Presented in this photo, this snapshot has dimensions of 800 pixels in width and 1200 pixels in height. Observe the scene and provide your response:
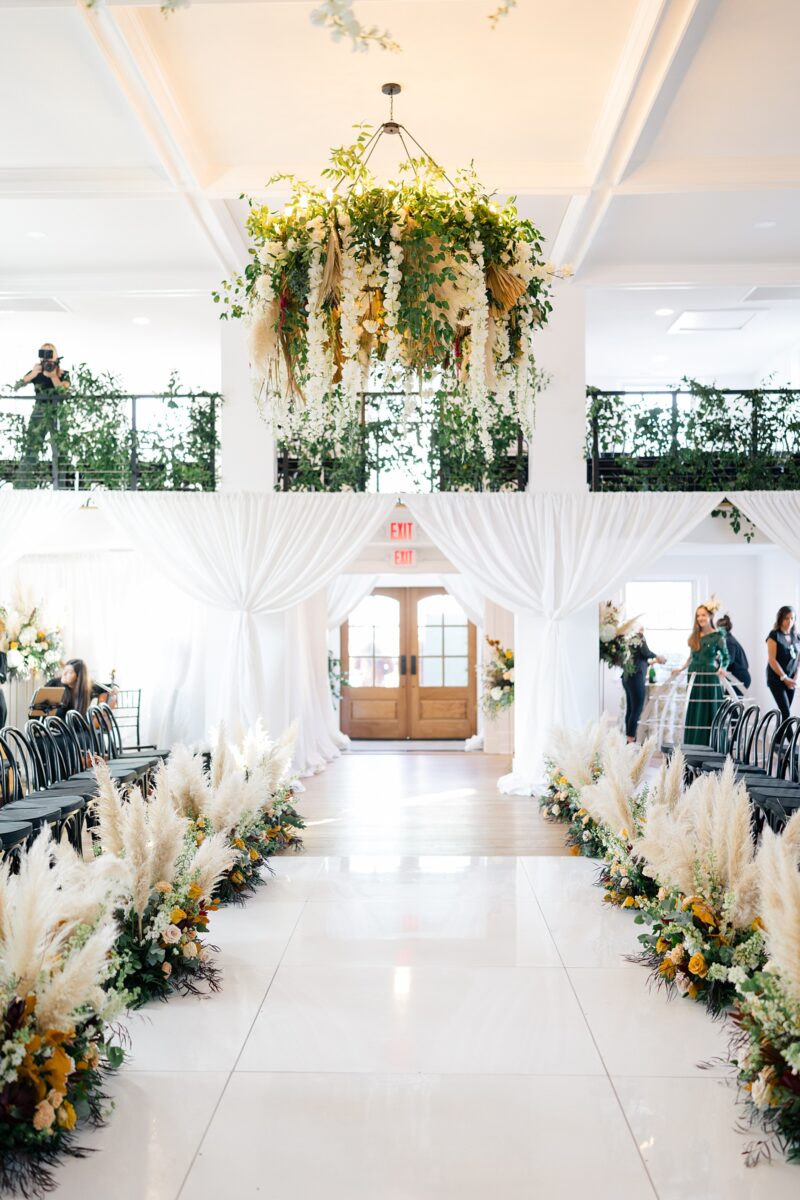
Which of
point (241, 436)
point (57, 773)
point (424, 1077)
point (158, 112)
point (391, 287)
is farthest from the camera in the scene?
point (241, 436)

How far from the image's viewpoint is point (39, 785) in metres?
6.44

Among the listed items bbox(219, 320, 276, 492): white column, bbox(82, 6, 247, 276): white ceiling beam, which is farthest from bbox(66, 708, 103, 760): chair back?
bbox(82, 6, 247, 276): white ceiling beam

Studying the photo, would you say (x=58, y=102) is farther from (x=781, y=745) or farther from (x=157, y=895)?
(x=781, y=745)

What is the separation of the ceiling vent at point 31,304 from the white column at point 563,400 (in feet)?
15.2

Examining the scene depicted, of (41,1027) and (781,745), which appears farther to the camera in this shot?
(781,745)

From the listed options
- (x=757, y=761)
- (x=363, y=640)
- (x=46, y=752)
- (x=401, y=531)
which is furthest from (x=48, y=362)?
(x=757, y=761)

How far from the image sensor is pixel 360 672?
14.4 meters

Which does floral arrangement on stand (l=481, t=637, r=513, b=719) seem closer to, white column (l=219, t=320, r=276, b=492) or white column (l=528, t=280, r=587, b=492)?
white column (l=528, t=280, r=587, b=492)

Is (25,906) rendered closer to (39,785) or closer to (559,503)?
(39,785)

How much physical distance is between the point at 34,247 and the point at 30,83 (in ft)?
9.76

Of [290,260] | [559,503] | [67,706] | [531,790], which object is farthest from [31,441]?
[290,260]

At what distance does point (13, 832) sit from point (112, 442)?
18.0 feet

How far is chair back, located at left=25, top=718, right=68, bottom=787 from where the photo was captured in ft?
21.5

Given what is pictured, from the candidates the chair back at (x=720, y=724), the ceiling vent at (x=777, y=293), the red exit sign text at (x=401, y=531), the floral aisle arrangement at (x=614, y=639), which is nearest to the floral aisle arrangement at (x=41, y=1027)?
the chair back at (x=720, y=724)
